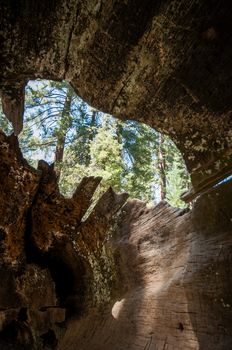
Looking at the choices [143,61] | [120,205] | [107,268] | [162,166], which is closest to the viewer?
[143,61]

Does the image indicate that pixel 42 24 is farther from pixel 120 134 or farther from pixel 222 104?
pixel 120 134

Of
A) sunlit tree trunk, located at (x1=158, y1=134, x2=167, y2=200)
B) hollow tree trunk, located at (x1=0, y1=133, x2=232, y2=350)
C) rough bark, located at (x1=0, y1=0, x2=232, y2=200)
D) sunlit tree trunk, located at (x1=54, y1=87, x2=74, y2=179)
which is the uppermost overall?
sunlit tree trunk, located at (x1=54, y1=87, x2=74, y2=179)

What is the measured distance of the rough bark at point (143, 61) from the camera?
1428 mm

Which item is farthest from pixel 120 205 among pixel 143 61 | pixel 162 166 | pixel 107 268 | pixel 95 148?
pixel 162 166

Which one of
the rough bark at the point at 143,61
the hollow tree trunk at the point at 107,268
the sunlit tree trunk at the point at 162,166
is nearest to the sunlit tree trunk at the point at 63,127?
the sunlit tree trunk at the point at 162,166

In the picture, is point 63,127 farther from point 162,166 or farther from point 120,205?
point 120,205

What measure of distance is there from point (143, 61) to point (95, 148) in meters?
8.50

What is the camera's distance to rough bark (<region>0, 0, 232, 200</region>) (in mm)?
1428

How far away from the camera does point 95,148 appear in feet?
33.1

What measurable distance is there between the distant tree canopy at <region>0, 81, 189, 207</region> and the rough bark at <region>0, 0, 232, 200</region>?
732 cm

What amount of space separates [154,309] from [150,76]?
61.4 inches

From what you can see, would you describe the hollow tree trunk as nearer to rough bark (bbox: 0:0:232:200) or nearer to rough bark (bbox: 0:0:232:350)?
rough bark (bbox: 0:0:232:350)

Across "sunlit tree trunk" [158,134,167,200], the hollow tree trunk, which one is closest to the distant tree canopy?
"sunlit tree trunk" [158,134,167,200]

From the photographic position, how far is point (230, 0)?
1320mm
